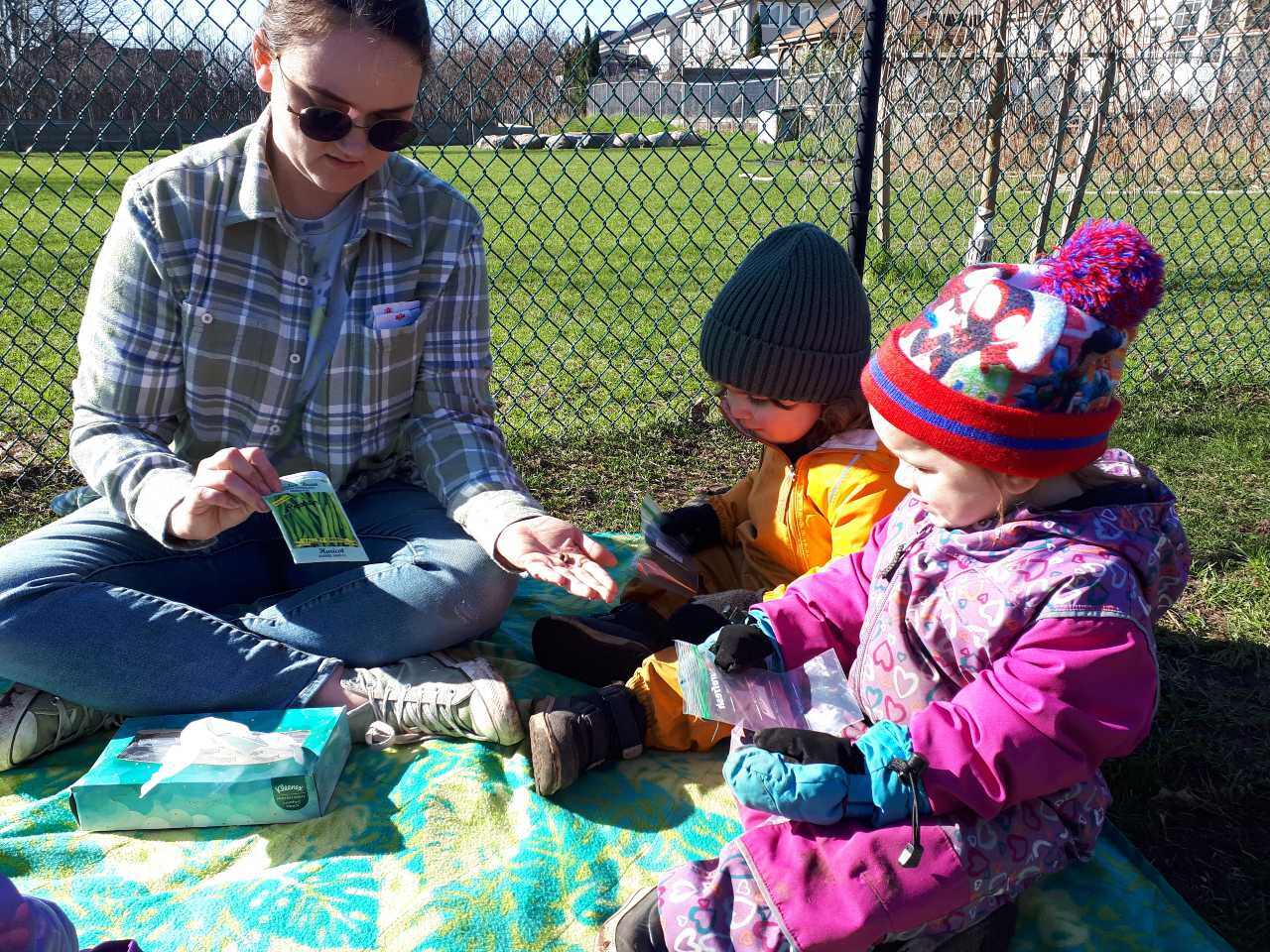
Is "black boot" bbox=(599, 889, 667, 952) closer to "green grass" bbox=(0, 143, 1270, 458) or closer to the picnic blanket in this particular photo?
the picnic blanket

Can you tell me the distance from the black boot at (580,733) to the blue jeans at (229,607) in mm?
380

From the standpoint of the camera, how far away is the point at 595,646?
2.55m

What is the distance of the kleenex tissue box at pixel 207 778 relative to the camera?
6.64ft

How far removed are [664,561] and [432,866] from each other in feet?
3.14

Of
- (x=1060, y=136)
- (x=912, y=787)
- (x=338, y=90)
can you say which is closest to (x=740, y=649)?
(x=912, y=787)

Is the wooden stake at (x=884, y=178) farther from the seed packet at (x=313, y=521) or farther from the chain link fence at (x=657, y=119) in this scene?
the seed packet at (x=313, y=521)

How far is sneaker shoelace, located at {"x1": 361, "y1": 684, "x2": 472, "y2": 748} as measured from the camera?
2.32 m

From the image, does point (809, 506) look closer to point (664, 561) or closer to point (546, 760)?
point (664, 561)

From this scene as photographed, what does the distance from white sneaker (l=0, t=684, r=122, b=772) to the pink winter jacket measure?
1.50m

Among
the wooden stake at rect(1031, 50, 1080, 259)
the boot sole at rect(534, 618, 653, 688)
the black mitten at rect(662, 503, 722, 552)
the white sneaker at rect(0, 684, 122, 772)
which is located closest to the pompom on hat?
the boot sole at rect(534, 618, 653, 688)

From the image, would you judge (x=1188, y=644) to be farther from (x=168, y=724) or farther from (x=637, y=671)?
(x=168, y=724)

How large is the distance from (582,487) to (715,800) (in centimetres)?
202

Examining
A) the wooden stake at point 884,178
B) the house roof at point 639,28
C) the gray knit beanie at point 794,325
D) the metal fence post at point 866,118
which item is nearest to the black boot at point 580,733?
the gray knit beanie at point 794,325

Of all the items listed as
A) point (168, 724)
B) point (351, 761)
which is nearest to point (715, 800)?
point (351, 761)
